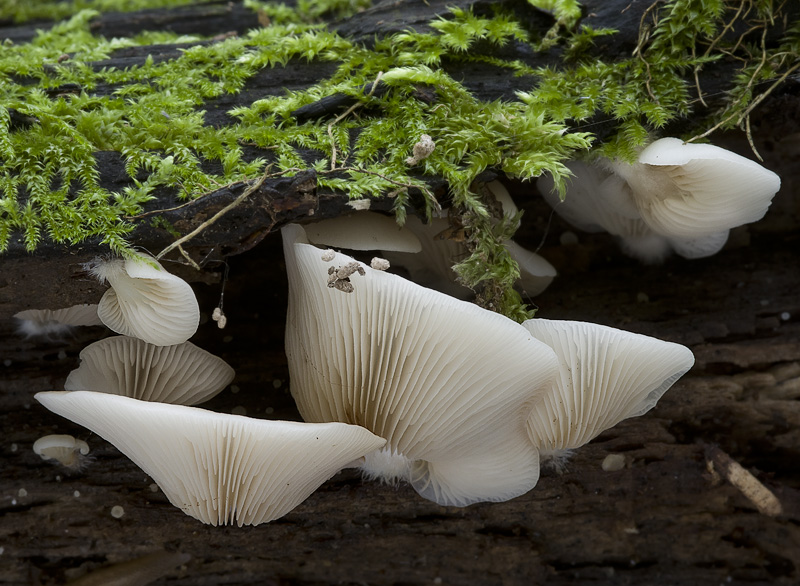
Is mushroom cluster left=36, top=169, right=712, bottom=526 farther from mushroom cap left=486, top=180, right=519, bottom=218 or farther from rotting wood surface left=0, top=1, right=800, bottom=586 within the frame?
rotting wood surface left=0, top=1, right=800, bottom=586

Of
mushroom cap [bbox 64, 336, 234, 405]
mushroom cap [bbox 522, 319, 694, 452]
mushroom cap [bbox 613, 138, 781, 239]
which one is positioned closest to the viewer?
mushroom cap [bbox 522, 319, 694, 452]

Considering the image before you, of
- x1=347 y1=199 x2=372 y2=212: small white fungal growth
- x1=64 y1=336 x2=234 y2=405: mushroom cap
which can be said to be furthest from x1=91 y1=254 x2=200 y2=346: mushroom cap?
x1=347 y1=199 x2=372 y2=212: small white fungal growth

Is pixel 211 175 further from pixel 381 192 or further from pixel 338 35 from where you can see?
pixel 338 35

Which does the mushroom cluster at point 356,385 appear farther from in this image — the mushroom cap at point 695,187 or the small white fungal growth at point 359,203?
the mushroom cap at point 695,187

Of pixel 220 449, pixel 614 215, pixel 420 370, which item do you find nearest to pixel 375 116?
pixel 420 370

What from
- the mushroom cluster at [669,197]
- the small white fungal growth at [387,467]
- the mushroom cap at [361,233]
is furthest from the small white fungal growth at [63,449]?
the mushroom cluster at [669,197]

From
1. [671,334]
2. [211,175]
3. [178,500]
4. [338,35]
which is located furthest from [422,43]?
[178,500]
